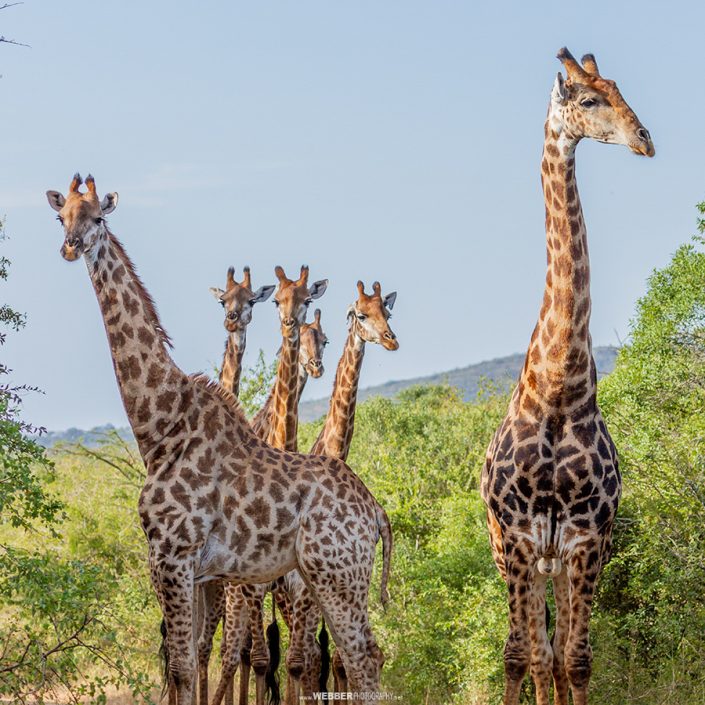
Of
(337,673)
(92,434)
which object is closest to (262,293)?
(337,673)

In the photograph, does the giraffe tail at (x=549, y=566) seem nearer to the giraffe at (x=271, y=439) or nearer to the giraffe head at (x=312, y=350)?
the giraffe at (x=271, y=439)

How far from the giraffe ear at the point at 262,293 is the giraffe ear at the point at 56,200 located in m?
4.05

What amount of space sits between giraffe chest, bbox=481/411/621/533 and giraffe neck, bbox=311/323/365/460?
3354 millimetres

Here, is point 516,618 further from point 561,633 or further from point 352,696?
point 352,696

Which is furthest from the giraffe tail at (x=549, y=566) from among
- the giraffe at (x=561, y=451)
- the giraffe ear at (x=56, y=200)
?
the giraffe ear at (x=56, y=200)

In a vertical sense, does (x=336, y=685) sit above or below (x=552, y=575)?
below

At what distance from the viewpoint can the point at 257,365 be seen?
684 inches

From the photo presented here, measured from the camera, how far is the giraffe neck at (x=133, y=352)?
8.37m

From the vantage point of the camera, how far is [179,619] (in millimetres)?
8094

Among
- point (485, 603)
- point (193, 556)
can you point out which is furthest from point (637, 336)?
point (193, 556)

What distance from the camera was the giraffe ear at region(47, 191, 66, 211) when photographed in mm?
8469

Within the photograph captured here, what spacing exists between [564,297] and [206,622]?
4560 mm

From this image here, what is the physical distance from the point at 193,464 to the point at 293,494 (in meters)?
0.67

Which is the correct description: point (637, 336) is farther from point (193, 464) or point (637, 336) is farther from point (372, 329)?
point (193, 464)
